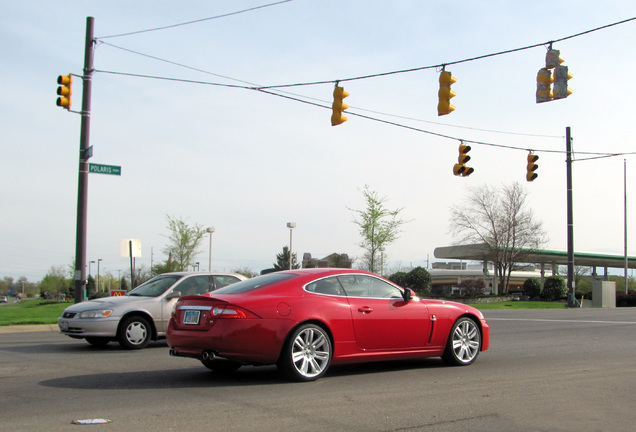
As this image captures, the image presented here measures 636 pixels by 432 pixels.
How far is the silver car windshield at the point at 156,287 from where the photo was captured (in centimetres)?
1228

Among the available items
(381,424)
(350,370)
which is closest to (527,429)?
(381,424)

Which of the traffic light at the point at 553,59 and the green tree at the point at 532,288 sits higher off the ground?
the traffic light at the point at 553,59

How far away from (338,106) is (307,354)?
10.8 metres

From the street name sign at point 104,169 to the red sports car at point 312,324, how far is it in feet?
34.7

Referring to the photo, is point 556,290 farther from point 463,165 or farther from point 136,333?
point 136,333

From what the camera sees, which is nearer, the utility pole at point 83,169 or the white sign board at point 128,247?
the utility pole at point 83,169

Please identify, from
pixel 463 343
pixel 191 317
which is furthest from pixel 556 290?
pixel 191 317

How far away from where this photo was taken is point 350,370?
9000 mm

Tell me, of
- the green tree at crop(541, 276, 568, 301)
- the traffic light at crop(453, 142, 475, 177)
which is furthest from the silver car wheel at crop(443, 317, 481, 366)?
the green tree at crop(541, 276, 568, 301)

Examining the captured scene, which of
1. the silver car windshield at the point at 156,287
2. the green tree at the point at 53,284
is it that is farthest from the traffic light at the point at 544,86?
the green tree at the point at 53,284

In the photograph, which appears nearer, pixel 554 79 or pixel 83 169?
pixel 554 79

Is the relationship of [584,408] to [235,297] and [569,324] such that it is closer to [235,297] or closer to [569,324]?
[235,297]

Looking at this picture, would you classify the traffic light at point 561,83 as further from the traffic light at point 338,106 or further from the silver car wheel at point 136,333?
the silver car wheel at point 136,333

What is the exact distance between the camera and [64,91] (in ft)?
55.7
